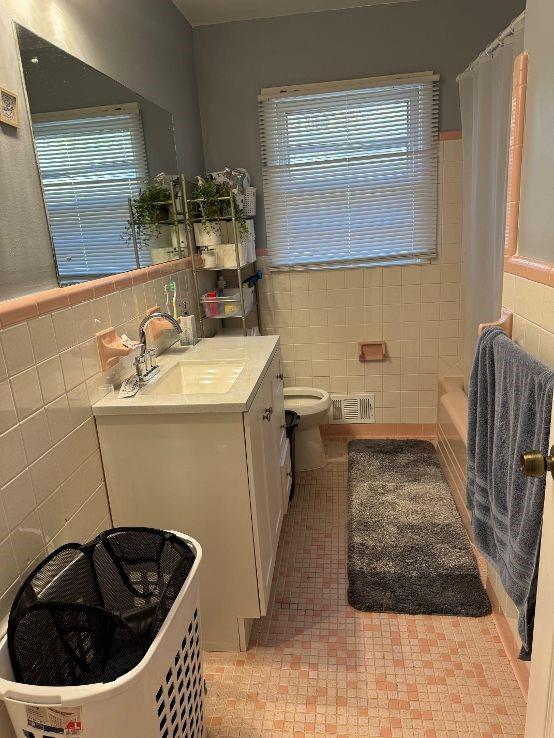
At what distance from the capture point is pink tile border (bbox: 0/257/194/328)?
1217mm

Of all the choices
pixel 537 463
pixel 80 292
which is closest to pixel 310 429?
pixel 80 292

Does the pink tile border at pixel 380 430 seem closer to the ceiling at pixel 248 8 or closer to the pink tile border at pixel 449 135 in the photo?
the pink tile border at pixel 449 135

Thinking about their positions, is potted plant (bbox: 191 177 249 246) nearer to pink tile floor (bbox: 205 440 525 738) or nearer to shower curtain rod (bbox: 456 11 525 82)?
shower curtain rod (bbox: 456 11 525 82)

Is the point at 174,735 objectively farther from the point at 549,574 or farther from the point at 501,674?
the point at 501,674

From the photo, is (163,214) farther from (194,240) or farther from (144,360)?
(144,360)

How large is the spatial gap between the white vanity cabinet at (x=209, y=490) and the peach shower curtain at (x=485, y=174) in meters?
1.33

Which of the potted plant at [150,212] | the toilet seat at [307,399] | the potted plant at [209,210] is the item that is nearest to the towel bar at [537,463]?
the potted plant at [150,212]

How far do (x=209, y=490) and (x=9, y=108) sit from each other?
3.96ft

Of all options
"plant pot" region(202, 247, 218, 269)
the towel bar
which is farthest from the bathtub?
"plant pot" region(202, 247, 218, 269)

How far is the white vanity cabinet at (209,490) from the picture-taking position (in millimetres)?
1594

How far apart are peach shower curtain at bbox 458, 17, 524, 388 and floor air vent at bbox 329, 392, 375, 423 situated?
79 centimetres

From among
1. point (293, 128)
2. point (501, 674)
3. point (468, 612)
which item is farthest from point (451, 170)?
point (501, 674)

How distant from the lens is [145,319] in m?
1.88

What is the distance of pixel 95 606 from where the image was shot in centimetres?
106
